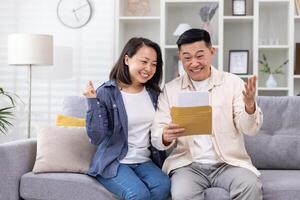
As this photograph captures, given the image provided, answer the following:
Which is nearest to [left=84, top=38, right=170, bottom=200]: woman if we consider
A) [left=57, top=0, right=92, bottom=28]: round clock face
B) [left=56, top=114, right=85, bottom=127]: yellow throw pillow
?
[left=56, top=114, right=85, bottom=127]: yellow throw pillow

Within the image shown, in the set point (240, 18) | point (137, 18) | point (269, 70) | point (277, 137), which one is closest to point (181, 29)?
point (137, 18)

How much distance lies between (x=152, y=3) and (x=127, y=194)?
2385 millimetres

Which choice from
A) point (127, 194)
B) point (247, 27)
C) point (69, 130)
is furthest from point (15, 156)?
point (247, 27)

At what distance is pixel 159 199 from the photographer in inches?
81.5

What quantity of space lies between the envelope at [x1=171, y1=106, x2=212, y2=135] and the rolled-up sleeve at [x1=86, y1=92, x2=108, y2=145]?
0.39m

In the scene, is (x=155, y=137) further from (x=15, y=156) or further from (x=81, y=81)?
(x=81, y=81)

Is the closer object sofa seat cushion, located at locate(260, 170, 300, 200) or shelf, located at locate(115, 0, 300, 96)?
sofa seat cushion, located at locate(260, 170, 300, 200)

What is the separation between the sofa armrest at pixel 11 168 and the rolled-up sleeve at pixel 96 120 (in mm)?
459

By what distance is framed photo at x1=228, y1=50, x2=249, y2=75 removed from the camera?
3.72 metres

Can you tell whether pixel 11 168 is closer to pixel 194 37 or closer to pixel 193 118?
pixel 193 118

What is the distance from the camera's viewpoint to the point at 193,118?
192 centimetres

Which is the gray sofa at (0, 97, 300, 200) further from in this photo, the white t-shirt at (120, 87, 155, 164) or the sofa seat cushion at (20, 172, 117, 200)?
the white t-shirt at (120, 87, 155, 164)

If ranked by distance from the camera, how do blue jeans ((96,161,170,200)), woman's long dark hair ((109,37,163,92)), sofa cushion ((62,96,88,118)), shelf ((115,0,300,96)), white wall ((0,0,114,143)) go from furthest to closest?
white wall ((0,0,114,143)) → shelf ((115,0,300,96)) → sofa cushion ((62,96,88,118)) → woman's long dark hair ((109,37,163,92)) → blue jeans ((96,161,170,200))

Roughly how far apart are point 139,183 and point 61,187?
0.43 meters
